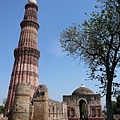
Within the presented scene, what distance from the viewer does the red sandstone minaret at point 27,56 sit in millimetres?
28719

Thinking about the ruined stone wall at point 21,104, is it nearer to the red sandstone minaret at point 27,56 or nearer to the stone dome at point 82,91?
the red sandstone minaret at point 27,56

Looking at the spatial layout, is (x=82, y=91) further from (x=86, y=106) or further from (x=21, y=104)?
(x=21, y=104)

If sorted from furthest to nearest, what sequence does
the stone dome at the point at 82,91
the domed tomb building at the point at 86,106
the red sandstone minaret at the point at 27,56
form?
the stone dome at the point at 82,91
the domed tomb building at the point at 86,106
the red sandstone minaret at the point at 27,56

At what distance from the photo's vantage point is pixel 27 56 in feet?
98.9

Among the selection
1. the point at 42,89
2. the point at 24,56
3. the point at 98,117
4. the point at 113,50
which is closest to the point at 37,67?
the point at 24,56

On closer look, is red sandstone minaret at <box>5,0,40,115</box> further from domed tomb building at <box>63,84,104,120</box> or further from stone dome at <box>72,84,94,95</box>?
stone dome at <box>72,84,94,95</box>

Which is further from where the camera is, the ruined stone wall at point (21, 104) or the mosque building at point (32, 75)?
the mosque building at point (32, 75)

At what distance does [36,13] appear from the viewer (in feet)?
115

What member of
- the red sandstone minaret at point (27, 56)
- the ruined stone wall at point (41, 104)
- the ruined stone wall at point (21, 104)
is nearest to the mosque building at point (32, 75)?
the red sandstone minaret at point (27, 56)

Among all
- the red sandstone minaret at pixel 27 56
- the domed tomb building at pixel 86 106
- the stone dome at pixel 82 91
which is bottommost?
the domed tomb building at pixel 86 106

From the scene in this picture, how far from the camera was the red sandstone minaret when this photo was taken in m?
28.7

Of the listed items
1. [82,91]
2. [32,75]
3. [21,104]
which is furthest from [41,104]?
[82,91]

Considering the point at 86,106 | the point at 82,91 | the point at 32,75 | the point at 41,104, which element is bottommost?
the point at 86,106

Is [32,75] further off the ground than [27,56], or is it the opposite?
[27,56]
